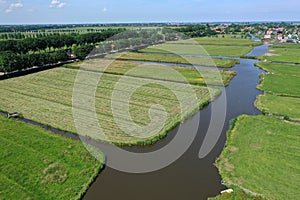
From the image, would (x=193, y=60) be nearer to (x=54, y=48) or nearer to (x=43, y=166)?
(x=54, y=48)

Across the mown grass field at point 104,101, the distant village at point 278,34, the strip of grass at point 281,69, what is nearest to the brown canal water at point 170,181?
the mown grass field at point 104,101

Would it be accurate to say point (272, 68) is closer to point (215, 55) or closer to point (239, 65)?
point (239, 65)

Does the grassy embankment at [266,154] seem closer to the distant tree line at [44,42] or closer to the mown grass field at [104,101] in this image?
the mown grass field at [104,101]

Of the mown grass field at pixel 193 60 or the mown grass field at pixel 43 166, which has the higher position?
the mown grass field at pixel 193 60

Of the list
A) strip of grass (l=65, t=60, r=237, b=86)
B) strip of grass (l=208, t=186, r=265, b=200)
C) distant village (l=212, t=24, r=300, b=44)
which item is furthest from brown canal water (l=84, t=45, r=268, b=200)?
distant village (l=212, t=24, r=300, b=44)

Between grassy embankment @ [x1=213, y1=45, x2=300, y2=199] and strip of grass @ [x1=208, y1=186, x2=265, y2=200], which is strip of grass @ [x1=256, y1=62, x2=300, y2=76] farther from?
strip of grass @ [x1=208, y1=186, x2=265, y2=200]

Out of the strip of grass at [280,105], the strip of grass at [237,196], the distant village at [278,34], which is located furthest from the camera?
the distant village at [278,34]
